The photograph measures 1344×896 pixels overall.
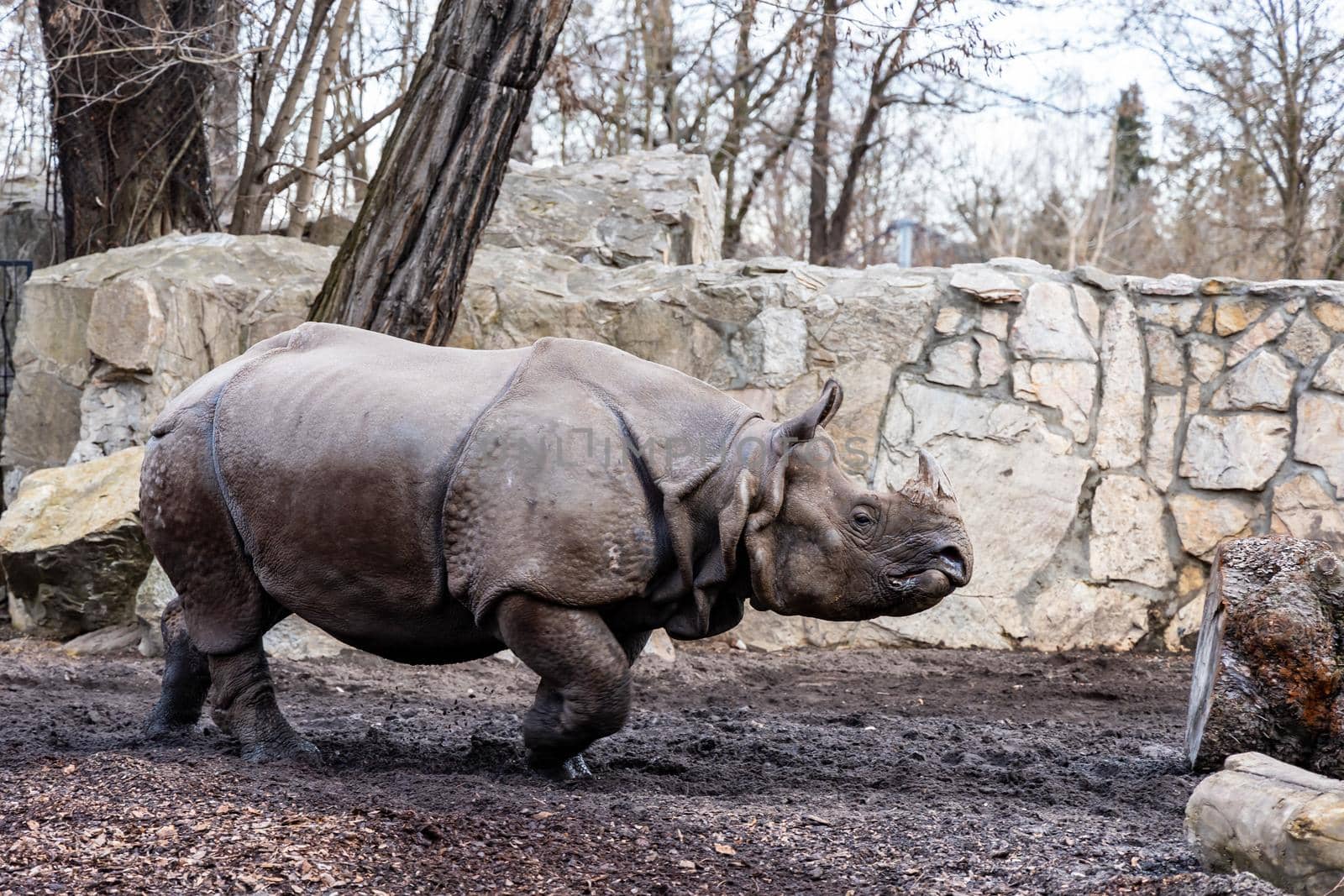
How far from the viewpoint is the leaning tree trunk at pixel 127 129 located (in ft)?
26.4

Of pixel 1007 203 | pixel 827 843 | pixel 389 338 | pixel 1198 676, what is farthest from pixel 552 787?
pixel 1007 203

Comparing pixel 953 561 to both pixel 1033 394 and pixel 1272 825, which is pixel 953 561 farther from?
pixel 1033 394

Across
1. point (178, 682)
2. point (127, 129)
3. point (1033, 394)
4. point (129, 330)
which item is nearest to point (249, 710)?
point (178, 682)

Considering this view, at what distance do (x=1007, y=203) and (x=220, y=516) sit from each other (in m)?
19.0

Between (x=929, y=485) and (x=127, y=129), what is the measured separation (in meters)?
6.43

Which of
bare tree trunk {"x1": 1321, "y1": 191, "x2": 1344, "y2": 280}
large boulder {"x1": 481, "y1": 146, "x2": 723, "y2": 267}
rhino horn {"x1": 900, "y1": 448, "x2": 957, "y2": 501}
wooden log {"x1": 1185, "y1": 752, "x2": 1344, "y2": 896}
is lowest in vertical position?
wooden log {"x1": 1185, "y1": 752, "x2": 1344, "y2": 896}

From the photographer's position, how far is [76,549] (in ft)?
20.6

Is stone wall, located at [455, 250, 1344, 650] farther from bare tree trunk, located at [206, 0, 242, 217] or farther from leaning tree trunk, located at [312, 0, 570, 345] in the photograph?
bare tree trunk, located at [206, 0, 242, 217]

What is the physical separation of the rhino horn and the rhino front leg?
889 millimetres

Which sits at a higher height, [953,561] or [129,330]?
[129,330]

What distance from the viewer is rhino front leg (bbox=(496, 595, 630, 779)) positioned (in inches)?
139

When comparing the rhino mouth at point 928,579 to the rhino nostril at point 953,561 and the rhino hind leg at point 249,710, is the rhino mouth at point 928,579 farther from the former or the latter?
the rhino hind leg at point 249,710

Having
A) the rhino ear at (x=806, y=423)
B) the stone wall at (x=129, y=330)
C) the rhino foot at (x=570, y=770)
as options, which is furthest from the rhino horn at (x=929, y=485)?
the stone wall at (x=129, y=330)

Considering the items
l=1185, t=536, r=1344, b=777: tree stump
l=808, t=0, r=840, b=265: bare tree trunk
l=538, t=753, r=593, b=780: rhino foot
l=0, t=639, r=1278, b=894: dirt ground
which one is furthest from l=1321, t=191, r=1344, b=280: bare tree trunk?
l=538, t=753, r=593, b=780: rhino foot
